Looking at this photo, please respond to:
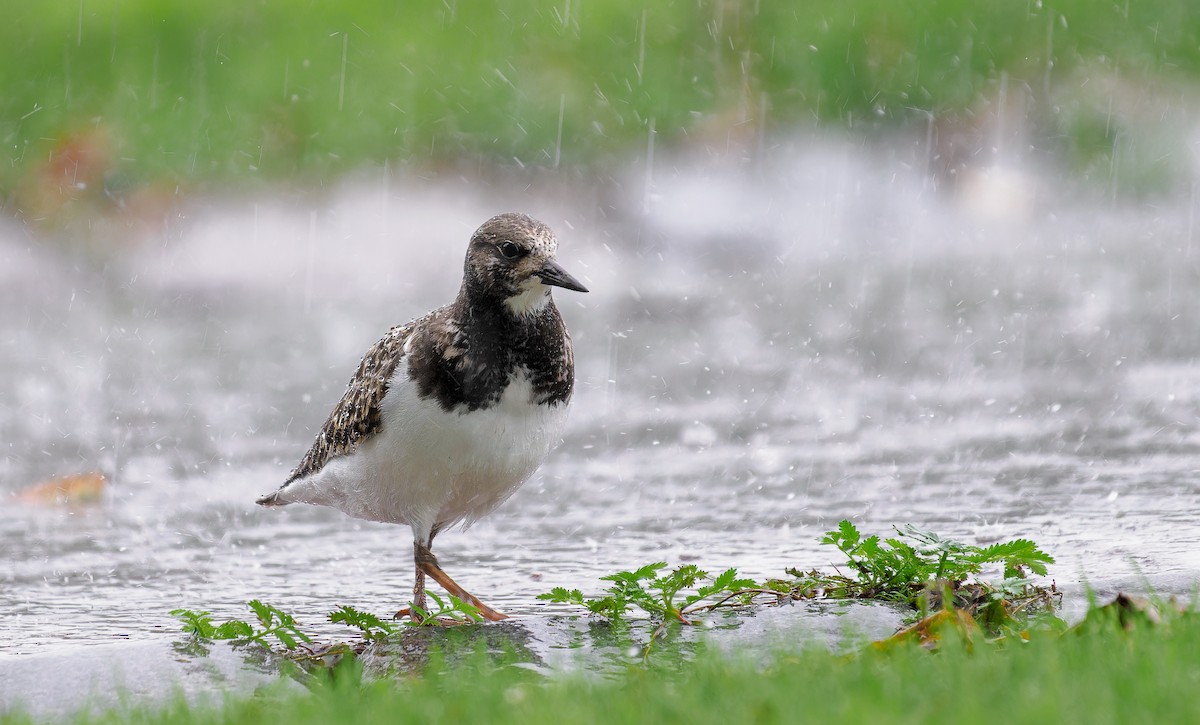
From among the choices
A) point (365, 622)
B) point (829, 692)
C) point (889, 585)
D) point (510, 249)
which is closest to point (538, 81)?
point (510, 249)

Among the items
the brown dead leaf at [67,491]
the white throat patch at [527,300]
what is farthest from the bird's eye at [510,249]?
the brown dead leaf at [67,491]

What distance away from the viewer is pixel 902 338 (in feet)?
36.6

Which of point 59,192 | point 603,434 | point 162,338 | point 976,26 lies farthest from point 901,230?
point 59,192

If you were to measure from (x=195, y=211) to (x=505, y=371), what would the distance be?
346 inches

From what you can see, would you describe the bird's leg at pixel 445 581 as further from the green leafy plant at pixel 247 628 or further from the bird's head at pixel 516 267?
the bird's head at pixel 516 267

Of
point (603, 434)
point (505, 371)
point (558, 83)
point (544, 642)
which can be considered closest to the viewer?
point (544, 642)

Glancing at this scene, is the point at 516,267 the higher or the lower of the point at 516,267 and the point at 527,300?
the higher

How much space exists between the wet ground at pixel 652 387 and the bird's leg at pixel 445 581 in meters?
0.26

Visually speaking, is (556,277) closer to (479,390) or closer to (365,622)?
(479,390)

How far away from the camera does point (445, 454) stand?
231 inches

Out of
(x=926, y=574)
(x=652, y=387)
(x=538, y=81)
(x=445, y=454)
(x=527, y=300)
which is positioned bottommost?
(x=926, y=574)

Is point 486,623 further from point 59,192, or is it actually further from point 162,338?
point 59,192

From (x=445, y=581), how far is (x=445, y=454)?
1.84ft

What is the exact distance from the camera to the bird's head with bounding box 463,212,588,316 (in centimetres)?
589
